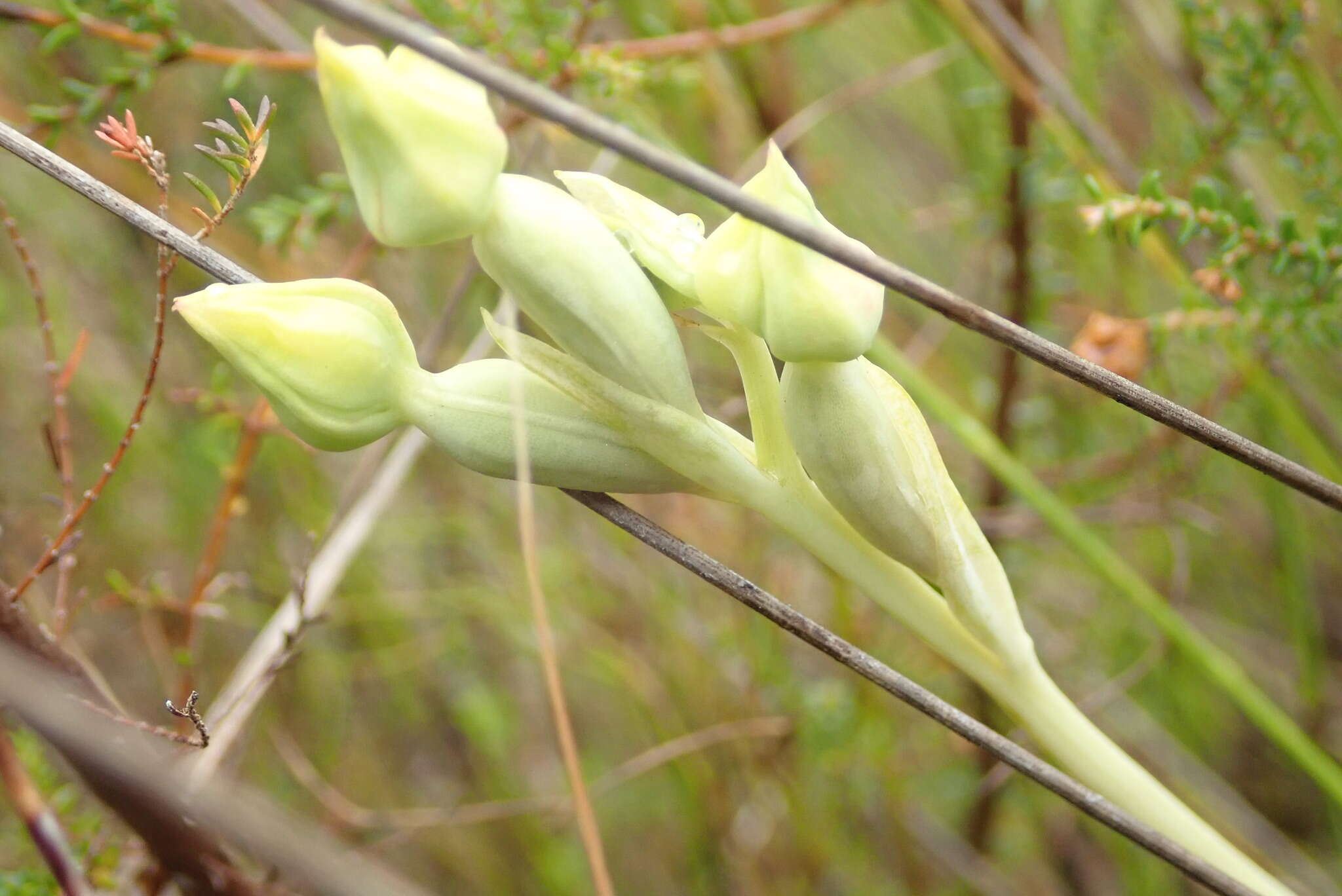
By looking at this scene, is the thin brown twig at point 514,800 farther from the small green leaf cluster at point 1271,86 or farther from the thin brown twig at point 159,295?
the small green leaf cluster at point 1271,86

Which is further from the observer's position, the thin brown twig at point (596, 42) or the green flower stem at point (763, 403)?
the thin brown twig at point (596, 42)

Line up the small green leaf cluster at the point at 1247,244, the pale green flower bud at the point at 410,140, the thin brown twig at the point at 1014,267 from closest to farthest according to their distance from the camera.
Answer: the pale green flower bud at the point at 410,140, the small green leaf cluster at the point at 1247,244, the thin brown twig at the point at 1014,267

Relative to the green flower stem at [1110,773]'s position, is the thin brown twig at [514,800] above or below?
below

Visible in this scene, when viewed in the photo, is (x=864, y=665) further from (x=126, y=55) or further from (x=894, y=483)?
(x=126, y=55)

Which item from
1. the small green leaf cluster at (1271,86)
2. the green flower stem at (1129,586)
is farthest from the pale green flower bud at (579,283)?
the small green leaf cluster at (1271,86)

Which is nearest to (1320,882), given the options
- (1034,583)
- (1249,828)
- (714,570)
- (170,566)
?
(1249,828)

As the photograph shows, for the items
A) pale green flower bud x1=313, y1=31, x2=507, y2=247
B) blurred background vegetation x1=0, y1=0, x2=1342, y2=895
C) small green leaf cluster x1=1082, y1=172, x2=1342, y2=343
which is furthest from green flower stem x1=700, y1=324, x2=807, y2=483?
blurred background vegetation x1=0, y1=0, x2=1342, y2=895

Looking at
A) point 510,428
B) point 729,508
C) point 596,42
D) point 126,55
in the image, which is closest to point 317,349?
point 510,428

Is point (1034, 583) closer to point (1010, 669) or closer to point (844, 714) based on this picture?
point (844, 714)
